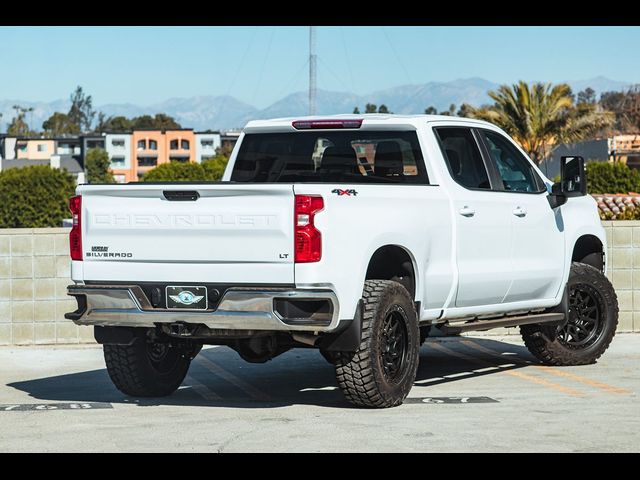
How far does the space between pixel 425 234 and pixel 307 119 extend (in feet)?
5.32

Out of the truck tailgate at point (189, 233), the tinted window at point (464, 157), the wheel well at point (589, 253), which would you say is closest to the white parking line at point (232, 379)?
the truck tailgate at point (189, 233)

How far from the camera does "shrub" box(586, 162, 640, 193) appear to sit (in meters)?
53.1

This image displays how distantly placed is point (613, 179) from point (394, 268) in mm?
44577

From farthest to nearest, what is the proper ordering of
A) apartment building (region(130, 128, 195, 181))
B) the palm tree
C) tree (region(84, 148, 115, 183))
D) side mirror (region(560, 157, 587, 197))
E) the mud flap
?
apartment building (region(130, 128, 195, 181)), tree (region(84, 148, 115, 183)), the palm tree, side mirror (region(560, 157, 587, 197)), the mud flap

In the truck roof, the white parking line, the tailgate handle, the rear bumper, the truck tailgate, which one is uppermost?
the truck roof

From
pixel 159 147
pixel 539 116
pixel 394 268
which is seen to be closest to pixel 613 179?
pixel 539 116

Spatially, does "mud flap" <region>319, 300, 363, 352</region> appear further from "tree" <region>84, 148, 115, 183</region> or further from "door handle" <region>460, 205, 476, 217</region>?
"tree" <region>84, 148, 115, 183</region>

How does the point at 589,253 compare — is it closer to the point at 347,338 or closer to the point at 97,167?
the point at 347,338

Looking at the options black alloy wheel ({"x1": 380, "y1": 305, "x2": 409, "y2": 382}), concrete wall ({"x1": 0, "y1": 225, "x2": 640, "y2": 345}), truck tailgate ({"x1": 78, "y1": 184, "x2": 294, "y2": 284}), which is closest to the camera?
truck tailgate ({"x1": 78, "y1": 184, "x2": 294, "y2": 284})

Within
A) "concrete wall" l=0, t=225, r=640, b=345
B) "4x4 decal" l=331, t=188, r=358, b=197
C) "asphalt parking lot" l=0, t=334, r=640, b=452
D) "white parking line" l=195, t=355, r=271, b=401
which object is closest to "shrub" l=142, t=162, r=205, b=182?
"concrete wall" l=0, t=225, r=640, b=345

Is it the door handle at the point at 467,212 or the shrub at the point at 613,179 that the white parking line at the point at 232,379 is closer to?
the door handle at the point at 467,212

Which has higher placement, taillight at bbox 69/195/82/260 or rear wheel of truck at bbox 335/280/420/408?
taillight at bbox 69/195/82/260

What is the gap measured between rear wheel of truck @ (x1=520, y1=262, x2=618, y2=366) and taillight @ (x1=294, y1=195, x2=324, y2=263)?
3.96 metres

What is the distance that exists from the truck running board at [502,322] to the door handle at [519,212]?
0.87 m
